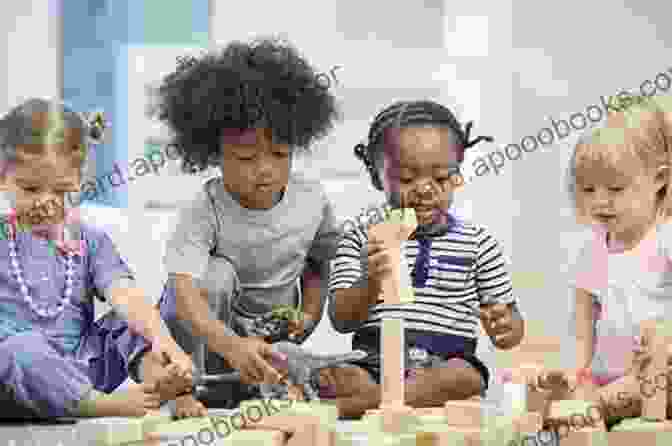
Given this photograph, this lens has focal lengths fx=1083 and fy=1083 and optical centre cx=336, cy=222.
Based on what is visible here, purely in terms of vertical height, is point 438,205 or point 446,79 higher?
point 446,79

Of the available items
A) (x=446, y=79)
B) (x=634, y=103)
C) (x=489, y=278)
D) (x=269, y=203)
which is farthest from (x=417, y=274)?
(x=446, y=79)

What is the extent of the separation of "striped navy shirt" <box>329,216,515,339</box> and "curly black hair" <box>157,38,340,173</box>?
148 millimetres

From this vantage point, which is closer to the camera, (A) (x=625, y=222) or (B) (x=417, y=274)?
(A) (x=625, y=222)

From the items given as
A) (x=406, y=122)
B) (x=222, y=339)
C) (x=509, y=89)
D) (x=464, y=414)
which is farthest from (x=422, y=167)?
(x=509, y=89)

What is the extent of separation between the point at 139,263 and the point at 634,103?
71cm

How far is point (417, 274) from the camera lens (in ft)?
3.91

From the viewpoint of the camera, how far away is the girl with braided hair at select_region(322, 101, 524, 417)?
1129mm

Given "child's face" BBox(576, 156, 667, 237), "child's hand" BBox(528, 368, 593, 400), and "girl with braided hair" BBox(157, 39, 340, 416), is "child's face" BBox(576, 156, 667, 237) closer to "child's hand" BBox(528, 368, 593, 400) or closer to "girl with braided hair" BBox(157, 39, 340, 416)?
"child's hand" BBox(528, 368, 593, 400)

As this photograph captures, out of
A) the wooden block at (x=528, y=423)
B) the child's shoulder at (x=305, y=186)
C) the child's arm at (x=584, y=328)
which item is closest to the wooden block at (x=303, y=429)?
the wooden block at (x=528, y=423)

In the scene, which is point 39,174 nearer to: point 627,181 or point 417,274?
point 417,274

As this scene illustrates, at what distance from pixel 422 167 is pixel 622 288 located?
24cm

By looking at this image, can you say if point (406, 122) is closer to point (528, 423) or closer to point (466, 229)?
point (466, 229)

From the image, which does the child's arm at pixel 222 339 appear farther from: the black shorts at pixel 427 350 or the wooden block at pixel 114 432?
the wooden block at pixel 114 432

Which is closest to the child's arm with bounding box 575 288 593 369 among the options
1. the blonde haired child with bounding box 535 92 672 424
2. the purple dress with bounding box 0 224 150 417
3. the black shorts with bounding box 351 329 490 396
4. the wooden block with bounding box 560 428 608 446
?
the blonde haired child with bounding box 535 92 672 424
